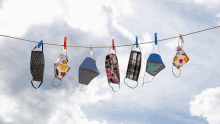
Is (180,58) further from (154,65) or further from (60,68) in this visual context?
(60,68)

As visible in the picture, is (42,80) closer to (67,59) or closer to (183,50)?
(67,59)

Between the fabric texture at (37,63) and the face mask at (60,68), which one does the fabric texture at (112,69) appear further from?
the fabric texture at (37,63)

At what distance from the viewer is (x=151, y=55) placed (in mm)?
4750

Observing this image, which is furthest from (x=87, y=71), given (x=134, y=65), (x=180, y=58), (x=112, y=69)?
(x=180, y=58)

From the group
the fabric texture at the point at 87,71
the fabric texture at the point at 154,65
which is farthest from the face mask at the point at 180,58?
the fabric texture at the point at 87,71

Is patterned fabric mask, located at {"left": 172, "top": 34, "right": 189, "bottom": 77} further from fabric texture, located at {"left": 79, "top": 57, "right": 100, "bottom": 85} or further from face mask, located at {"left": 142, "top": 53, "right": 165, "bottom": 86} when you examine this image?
fabric texture, located at {"left": 79, "top": 57, "right": 100, "bottom": 85}

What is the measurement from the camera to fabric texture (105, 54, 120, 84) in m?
4.83

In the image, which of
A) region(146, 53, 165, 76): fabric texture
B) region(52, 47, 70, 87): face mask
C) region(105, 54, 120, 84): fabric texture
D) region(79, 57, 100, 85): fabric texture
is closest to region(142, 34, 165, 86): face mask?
region(146, 53, 165, 76): fabric texture

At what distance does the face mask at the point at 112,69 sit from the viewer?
4.83 m

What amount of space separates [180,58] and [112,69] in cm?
173

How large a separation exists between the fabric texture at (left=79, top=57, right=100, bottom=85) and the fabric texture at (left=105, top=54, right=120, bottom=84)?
0.29 metres

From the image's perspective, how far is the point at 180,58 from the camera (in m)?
4.63

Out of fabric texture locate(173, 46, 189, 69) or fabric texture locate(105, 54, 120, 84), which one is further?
fabric texture locate(105, 54, 120, 84)

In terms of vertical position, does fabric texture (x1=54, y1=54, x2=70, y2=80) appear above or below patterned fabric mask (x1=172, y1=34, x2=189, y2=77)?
below
